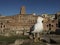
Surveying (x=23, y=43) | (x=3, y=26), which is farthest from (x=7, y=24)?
(x=23, y=43)

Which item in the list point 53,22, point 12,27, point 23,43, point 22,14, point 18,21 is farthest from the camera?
point 22,14

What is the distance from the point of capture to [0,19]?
59094 millimetres

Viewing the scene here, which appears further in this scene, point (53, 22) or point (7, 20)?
point (7, 20)

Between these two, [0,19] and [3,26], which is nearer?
[3,26]

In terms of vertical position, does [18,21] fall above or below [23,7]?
below

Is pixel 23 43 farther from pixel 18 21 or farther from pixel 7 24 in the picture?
pixel 18 21

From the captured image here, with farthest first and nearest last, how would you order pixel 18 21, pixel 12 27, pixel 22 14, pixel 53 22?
1. pixel 22 14
2. pixel 18 21
3. pixel 12 27
4. pixel 53 22

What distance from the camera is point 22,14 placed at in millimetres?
59812

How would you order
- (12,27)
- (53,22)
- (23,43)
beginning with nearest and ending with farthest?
(23,43) → (53,22) → (12,27)

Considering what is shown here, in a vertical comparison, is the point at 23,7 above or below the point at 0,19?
above

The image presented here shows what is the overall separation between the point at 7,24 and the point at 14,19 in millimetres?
4668

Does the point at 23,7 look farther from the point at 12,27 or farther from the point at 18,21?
the point at 12,27

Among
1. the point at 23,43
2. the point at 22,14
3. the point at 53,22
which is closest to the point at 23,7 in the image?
the point at 22,14

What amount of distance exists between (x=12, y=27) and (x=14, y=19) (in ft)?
15.0
